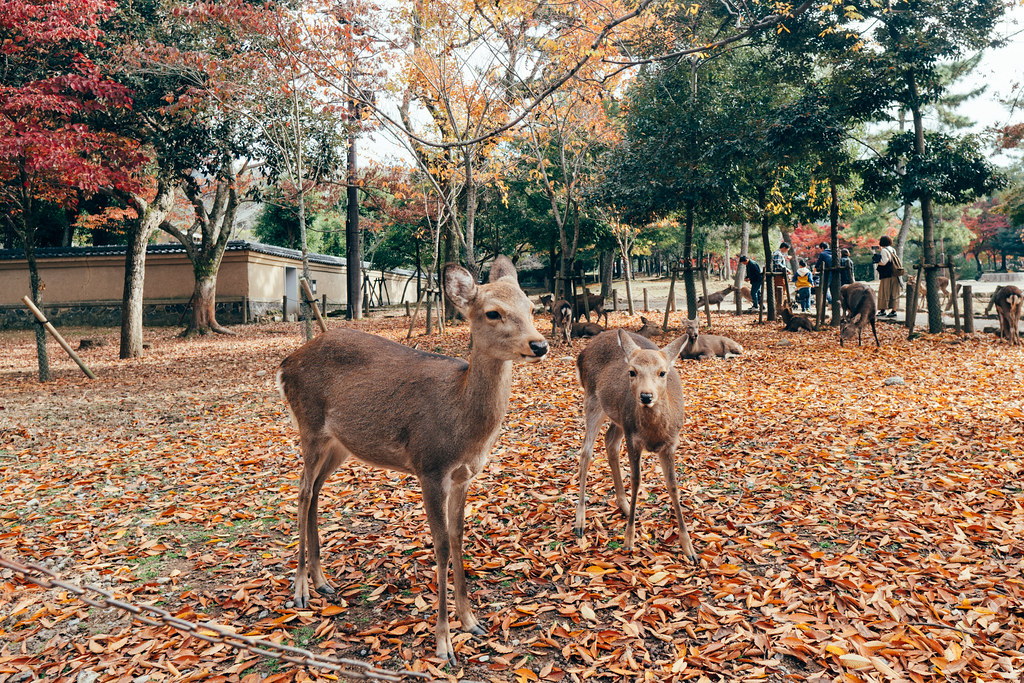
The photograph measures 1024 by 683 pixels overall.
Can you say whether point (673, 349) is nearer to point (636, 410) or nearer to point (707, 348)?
point (636, 410)

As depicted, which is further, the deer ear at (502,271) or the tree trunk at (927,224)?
the tree trunk at (927,224)

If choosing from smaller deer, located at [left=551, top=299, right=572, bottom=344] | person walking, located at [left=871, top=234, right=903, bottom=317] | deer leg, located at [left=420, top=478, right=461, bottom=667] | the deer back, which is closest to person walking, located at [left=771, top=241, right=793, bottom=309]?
person walking, located at [left=871, top=234, right=903, bottom=317]

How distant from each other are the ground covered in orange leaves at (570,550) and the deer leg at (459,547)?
5.4 inches

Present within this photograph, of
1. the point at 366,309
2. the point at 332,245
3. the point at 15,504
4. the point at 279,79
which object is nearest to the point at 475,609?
the point at 15,504

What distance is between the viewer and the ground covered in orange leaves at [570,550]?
3010mm

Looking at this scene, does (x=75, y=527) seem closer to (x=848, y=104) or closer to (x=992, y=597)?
(x=992, y=597)

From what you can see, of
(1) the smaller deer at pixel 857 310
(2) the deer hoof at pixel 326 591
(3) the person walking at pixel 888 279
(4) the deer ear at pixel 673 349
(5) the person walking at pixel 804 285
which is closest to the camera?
(2) the deer hoof at pixel 326 591

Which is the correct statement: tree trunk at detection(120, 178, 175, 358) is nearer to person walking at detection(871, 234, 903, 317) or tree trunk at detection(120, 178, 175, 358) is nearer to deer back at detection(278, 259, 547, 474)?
deer back at detection(278, 259, 547, 474)

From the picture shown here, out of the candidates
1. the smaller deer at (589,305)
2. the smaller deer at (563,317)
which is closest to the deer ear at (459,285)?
the smaller deer at (563,317)

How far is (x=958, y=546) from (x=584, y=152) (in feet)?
47.1

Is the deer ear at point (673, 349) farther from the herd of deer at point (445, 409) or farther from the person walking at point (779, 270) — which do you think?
the person walking at point (779, 270)

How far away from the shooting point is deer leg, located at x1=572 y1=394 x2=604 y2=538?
14.4ft

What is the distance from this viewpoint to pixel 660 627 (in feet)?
10.5

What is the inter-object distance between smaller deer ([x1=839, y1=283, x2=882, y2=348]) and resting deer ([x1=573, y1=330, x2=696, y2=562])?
970cm
